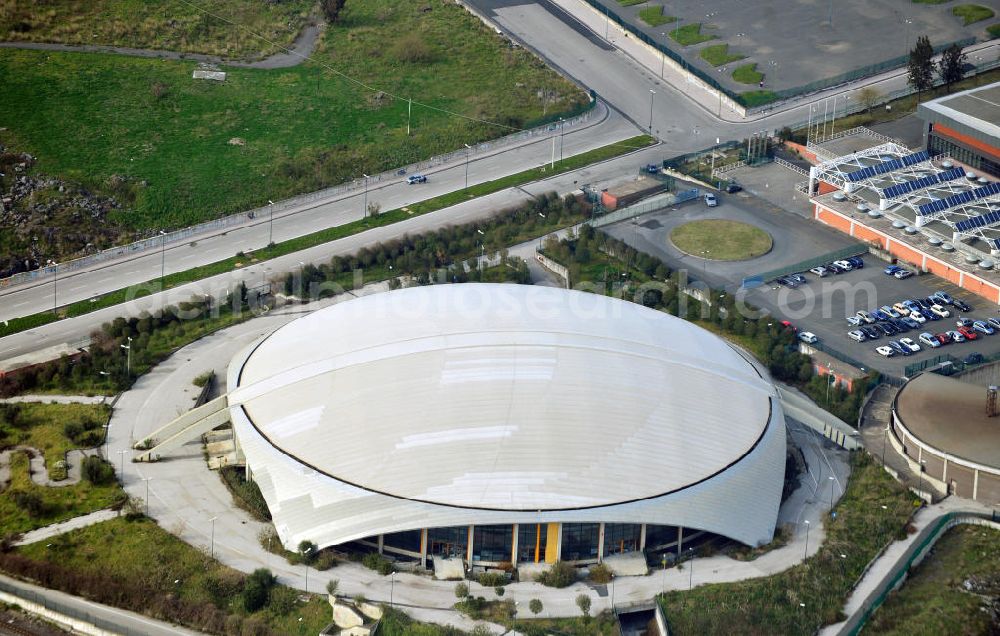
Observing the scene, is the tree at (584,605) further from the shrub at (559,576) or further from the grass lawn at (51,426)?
Result: the grass lawn at (51,426)

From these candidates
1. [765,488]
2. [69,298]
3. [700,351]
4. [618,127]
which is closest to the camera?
[765,488]

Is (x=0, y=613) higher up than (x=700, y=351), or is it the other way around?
(x=700, y=351)

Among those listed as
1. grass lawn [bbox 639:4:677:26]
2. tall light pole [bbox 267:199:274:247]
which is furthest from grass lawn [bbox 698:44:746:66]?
tall light pole [bbox 267:199:274:247]

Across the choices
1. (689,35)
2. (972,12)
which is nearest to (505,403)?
(689,35)

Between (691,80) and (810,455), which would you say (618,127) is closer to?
(691,80)

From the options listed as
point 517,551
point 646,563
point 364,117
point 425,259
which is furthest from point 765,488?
point 364,117

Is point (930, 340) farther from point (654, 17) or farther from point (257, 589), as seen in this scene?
point (654, 17)
